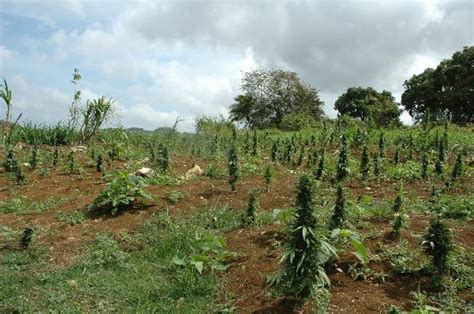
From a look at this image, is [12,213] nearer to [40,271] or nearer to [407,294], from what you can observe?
[40,271]

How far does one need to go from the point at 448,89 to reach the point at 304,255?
34302 mm

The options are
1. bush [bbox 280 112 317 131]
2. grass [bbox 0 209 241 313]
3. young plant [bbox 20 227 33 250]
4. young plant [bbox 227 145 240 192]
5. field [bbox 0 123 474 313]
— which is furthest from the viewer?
bush [bbox 280 112 317 131]

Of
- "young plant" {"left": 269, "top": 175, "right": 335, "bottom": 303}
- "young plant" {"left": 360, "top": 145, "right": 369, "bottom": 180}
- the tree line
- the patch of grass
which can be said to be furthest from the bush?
"young plant" {"left": 269, "top": 175, "right": 335, "bottom": 303}

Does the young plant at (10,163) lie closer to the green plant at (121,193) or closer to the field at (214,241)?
the field at (214,241)

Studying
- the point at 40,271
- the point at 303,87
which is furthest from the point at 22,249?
the point at 303,87

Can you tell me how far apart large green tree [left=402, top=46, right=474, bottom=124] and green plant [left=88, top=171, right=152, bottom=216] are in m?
26.5

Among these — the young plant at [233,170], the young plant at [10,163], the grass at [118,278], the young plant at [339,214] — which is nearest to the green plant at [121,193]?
the grass at [118,278]

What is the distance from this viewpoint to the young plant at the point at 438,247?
4.30m

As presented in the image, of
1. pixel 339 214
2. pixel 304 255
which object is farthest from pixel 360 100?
pixel 304 255

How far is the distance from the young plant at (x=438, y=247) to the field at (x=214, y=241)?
0.06 metres

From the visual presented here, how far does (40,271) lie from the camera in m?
5.48

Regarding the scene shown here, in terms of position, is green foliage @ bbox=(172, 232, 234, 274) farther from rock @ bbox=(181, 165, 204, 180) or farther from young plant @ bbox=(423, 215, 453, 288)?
rock @ bbox=(181, 165, 204, 180)

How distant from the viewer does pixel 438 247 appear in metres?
4.38

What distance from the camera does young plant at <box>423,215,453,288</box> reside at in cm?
430
